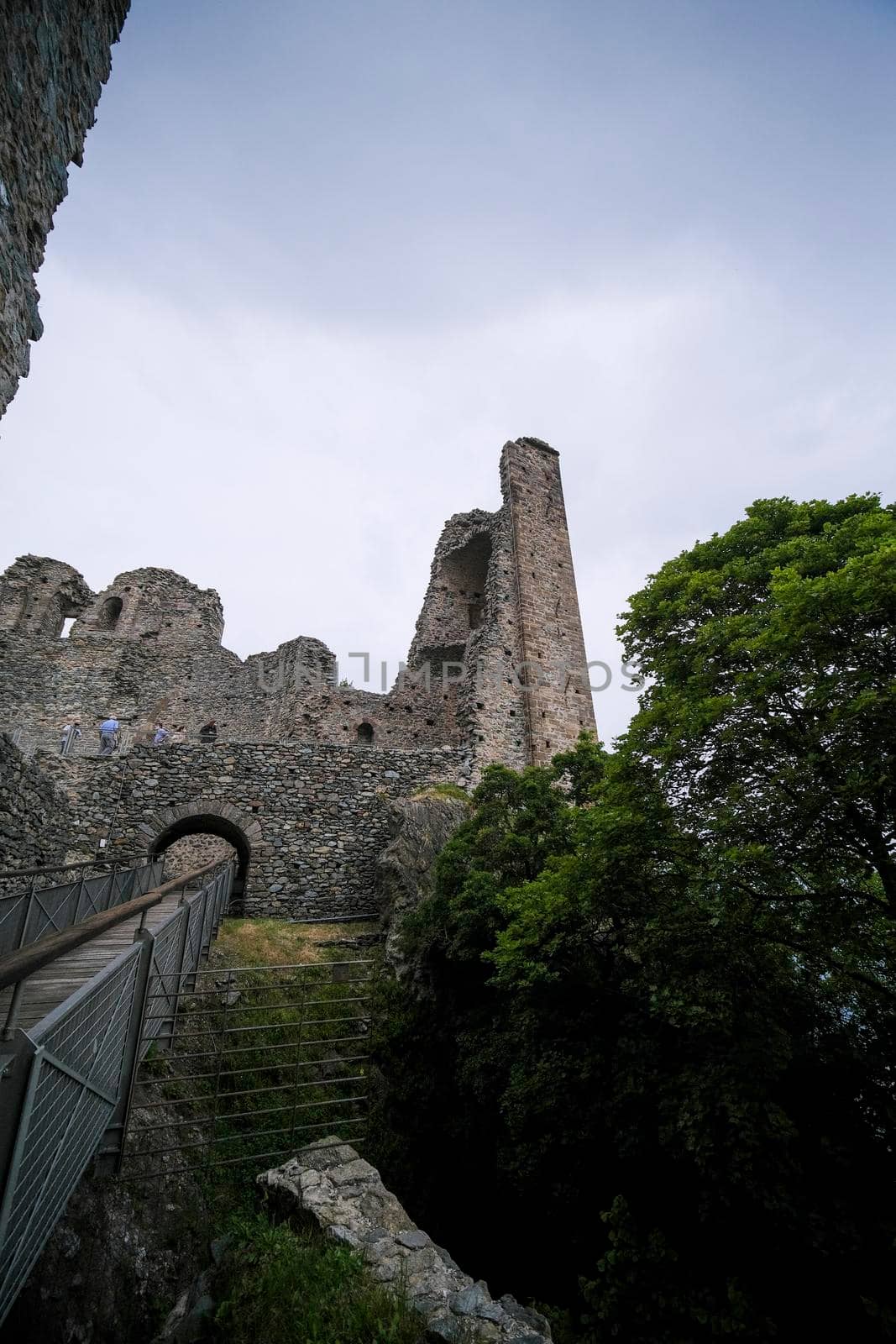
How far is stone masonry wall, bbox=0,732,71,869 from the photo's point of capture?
8336 millimetres

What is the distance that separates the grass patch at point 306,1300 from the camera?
3.68 metres

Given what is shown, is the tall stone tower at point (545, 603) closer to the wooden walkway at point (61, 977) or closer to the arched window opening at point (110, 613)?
the wooden walkway at point (61, 977)

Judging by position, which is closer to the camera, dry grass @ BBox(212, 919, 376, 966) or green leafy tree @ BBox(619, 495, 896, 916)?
green leafy tree @ BBox(619, 495, 896, 916)

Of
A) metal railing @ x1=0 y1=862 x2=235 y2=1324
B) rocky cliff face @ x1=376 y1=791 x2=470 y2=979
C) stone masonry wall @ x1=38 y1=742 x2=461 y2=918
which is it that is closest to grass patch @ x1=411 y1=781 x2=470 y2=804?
rocky cliff face @ x1=376 y1=791 x2=470 y2=979

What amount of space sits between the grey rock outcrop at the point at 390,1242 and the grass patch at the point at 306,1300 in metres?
0.15

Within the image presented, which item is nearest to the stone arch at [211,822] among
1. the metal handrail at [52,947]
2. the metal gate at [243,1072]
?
the metal gate at [243,1072]

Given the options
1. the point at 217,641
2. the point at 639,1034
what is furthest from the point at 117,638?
the point at 639,1034

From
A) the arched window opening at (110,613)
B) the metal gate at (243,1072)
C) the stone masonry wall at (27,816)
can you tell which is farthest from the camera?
the arched window opening at (110,613)

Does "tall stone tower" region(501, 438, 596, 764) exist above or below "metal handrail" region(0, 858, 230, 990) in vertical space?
above

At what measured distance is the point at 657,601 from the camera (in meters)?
7.59

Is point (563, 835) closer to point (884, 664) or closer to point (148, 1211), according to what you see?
point (884, 664)

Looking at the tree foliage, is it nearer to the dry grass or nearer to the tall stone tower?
the dry grass

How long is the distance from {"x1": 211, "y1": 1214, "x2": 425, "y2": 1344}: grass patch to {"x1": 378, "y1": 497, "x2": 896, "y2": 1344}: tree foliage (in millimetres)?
2341

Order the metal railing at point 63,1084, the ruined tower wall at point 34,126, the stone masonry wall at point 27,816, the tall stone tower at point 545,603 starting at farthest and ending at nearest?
the tall stone tower at point 545,603
the stone masonry wall at point 27,816
the ruined tower wall at point 34,126
the metal railing at point 63,1084
